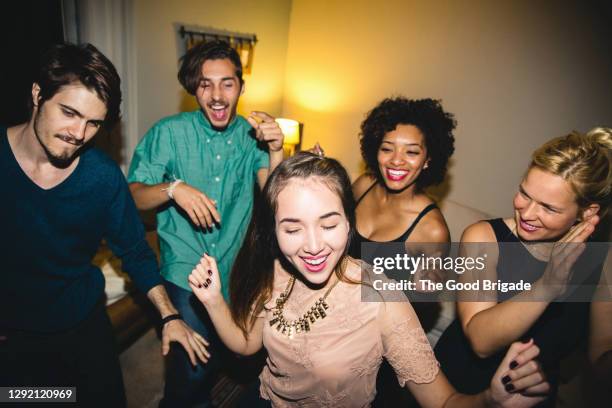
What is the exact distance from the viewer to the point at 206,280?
4.45 feet

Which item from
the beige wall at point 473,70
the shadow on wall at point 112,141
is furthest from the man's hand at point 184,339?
the beige wall at point 473,70

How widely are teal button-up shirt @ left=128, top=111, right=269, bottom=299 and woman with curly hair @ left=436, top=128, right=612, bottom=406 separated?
4.56 feet

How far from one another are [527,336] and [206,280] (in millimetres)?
1522

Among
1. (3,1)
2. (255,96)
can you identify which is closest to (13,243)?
(3,1)

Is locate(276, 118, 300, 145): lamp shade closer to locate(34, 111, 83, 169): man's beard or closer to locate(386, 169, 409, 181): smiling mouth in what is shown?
locate(386, 169, 409, 181): smiling mouth

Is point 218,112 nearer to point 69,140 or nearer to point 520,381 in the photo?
point 69,140

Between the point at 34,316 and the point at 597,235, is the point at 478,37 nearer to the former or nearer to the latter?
the point at 597,235

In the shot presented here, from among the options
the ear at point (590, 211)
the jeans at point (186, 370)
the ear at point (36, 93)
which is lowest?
the jeans at point (186, 370)

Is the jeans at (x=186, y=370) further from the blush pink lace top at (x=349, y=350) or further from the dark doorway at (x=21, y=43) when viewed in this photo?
the dark doorway at (x=21, y=43)

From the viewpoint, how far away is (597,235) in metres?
1.66

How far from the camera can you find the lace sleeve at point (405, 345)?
1.18 m

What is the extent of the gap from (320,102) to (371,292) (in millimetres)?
3775

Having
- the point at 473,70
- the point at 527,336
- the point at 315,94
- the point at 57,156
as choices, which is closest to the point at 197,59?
the point at 57,156

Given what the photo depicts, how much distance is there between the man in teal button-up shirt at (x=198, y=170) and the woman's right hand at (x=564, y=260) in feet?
4.81
